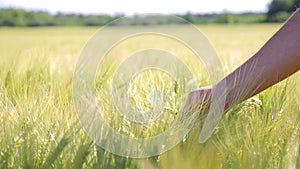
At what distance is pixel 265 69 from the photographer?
984mm

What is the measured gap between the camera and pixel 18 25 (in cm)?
3020

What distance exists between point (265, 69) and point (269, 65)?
0.01 m

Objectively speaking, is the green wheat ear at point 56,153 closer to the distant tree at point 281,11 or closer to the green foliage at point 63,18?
the distant tree at point 281,11

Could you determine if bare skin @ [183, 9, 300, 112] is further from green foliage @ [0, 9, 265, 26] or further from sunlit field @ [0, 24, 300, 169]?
green foliage @ [0, 9, 265, 26]

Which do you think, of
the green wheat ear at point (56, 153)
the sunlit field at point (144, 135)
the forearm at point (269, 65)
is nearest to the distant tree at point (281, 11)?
the forearm at point (269, 65)

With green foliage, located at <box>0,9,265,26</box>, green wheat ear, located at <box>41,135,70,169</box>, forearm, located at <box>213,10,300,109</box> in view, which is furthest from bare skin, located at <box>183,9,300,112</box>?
green foliage, located at <box>0,9,265,26</box>

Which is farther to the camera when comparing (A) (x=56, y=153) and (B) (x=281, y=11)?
(B) (x=281, y=11)

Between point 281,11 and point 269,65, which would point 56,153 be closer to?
point 269,65

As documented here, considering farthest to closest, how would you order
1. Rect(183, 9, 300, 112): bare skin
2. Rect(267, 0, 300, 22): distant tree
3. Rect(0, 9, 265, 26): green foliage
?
Rect(0, 9, 265, 26): green foliage → Rect(267, 0, 300, 22): distant tree → Rect(183, 9, 300, 112): bare skin

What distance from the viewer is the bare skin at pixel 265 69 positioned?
3.18 ft

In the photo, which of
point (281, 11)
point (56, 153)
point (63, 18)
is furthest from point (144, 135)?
point (63, 18)

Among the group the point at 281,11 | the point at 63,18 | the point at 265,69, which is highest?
the point at 265,69

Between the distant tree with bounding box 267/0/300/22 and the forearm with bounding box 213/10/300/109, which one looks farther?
the distant tree with bounding box 267/0/300/22

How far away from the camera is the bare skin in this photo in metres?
0.97
